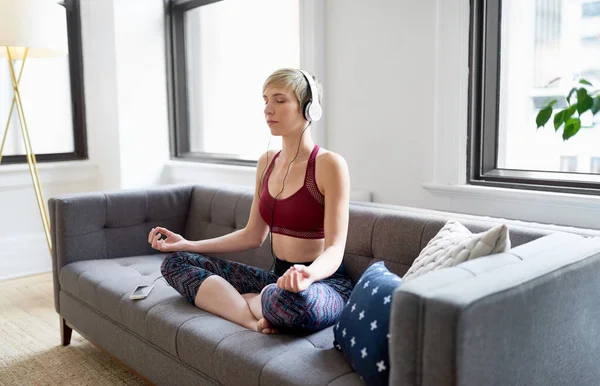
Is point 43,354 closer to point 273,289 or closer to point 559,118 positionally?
point 273,289

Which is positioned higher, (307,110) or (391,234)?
(307,110)

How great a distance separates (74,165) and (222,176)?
1.16m

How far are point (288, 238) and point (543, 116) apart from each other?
1.08 meters

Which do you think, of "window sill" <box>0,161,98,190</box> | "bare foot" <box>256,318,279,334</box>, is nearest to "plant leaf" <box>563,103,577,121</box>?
"bare foot" <box>256,318,279,334</box>

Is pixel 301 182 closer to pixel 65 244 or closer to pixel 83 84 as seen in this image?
pixel 65 244

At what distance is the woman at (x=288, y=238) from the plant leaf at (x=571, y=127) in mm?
880

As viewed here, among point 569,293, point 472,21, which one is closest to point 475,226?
point 569,293

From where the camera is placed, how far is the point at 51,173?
162 inches

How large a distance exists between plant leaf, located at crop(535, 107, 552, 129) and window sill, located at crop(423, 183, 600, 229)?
0.92 ft

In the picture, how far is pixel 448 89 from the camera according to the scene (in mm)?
2449

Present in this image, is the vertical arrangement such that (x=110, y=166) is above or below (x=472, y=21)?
below

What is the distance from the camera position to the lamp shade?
308cm

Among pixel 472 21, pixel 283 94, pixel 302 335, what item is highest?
pixel 472 21

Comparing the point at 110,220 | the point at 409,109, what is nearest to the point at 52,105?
the point at 110,220
